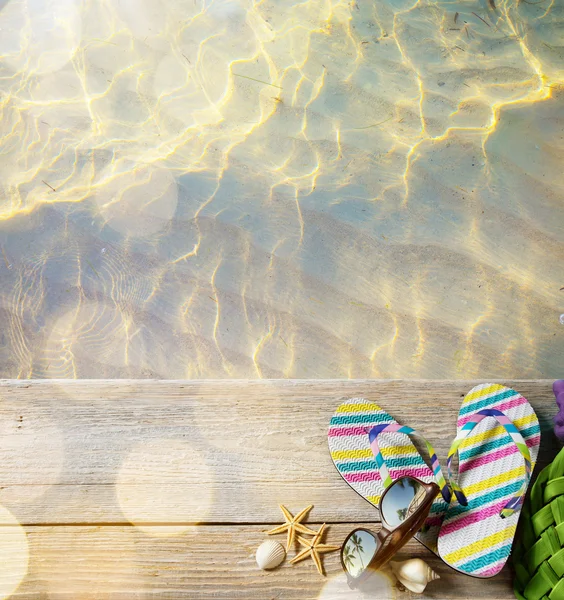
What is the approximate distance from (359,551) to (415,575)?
17 cm

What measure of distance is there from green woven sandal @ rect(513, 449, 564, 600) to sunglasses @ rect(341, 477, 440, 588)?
0.35 m

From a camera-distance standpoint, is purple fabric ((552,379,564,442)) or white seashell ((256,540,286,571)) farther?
purple fabric ((552,379,564,442))

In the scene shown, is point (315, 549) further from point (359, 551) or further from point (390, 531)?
point (390, 531)

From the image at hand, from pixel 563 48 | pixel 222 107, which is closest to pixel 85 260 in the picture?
pixel 222 107

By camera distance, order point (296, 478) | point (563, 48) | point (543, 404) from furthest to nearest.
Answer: point (563, 48) → point (543, 404) → point (296, 478)

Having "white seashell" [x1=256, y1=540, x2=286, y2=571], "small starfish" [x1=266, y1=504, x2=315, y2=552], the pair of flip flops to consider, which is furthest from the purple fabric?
"white seashell" [x1=256, y1=540, x2=286, y2=571]

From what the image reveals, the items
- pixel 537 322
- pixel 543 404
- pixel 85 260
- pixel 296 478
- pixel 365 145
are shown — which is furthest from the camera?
pixel 365 145

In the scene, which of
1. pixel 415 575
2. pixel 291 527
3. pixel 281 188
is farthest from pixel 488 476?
pixel 281 188

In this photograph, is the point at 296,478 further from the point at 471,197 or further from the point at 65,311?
the point at 471,197

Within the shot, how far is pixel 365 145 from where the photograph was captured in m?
3.01

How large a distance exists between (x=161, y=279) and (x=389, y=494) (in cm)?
A: 174

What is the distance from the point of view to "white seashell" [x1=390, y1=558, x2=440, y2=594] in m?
1.43

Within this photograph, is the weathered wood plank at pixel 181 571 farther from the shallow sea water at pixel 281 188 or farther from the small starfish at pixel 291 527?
the shallow sea water at pixel 281 188

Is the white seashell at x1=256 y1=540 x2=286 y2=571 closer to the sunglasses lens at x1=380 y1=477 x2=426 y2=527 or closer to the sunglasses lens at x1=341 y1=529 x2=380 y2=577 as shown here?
the sunglasses lens at x1=341 y1=529 x2=380 y2=577
